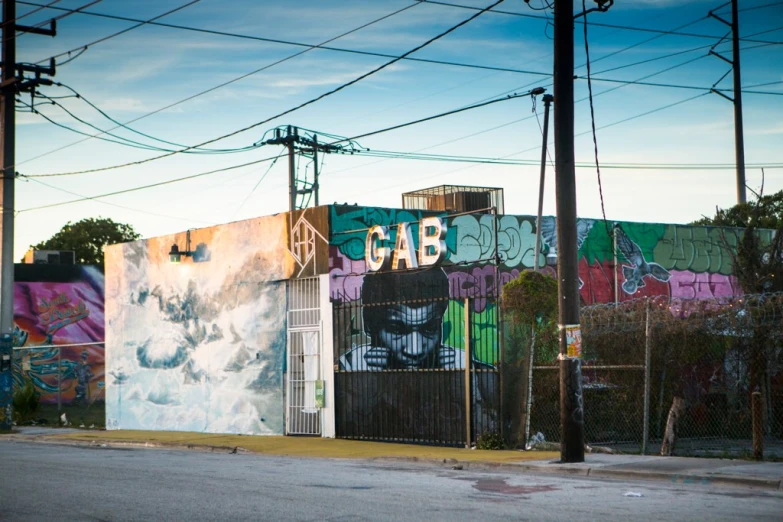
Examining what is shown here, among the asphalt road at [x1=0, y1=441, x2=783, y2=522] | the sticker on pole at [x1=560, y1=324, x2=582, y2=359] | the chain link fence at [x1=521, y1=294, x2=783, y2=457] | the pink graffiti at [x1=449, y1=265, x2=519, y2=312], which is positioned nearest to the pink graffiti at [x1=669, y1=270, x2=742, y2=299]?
the pink graffiti at [x1=449, y1=265, x2=519, y2=312]

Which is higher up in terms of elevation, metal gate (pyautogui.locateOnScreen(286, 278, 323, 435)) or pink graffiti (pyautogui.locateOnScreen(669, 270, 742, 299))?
pink graffiti (pyautogui.locateOnScreen(669, 270, 742, 299))

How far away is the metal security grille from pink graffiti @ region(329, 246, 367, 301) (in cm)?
8

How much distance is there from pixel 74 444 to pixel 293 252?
6.63m

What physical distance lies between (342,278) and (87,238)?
5363 cm

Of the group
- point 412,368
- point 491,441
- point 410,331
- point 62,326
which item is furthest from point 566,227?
point 62,326

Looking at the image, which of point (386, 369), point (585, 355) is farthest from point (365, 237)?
point (585, 355)

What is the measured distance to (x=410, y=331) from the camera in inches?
821

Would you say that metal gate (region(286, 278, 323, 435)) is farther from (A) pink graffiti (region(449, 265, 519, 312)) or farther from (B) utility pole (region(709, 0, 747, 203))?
(B) utility pole (region(709, 0, 747, 203))

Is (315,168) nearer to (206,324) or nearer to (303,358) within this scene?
(206,324)

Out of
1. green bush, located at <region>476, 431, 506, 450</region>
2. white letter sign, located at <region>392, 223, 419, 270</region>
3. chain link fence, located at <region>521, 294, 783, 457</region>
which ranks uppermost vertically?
white letter sign, located at <region>392, 223, 419, 270</region>

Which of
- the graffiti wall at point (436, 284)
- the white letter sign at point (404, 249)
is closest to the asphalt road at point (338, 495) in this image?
the graffiti wall at point (436, 284)

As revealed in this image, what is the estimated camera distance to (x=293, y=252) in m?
22.9

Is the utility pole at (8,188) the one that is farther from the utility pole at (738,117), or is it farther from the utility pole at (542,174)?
the utility pole at (738,117)

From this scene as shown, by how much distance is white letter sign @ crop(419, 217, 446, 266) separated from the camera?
19688 millimetres
